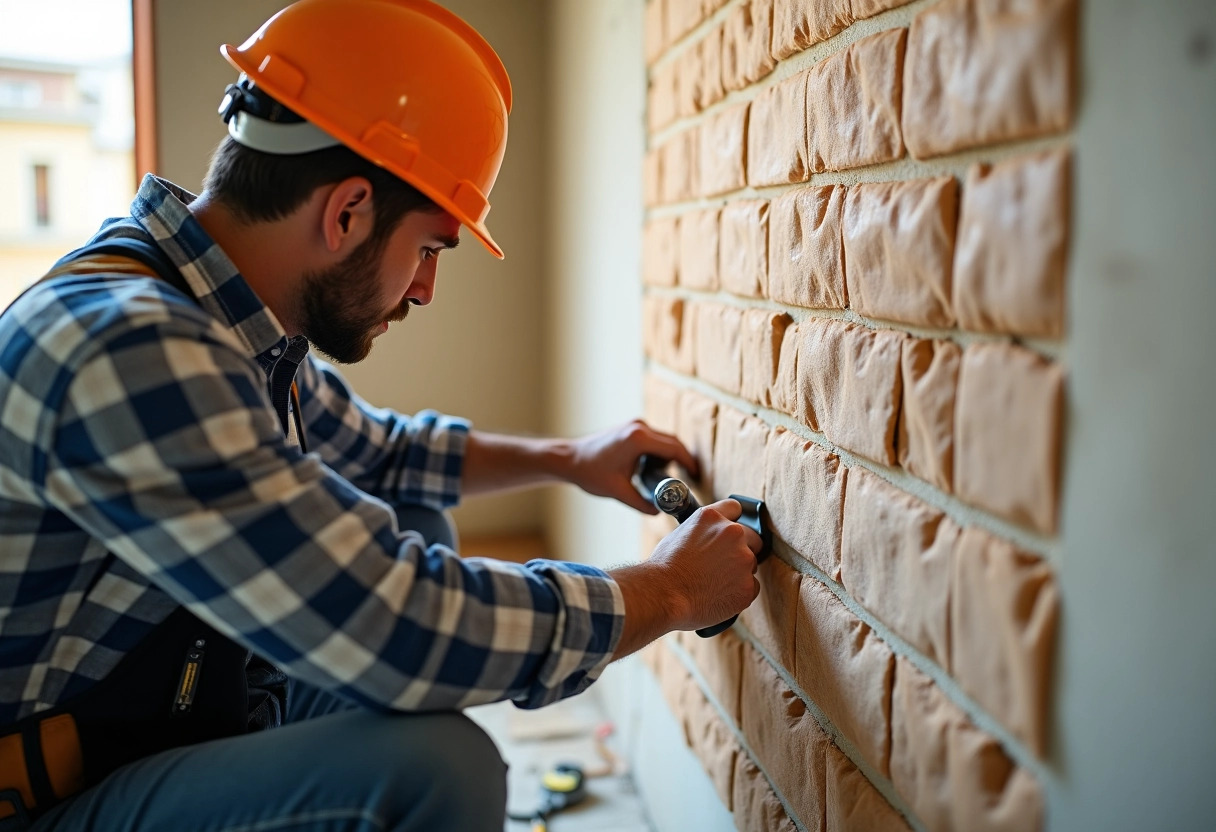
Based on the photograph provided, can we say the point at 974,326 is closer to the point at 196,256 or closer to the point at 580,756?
the point at 196,256

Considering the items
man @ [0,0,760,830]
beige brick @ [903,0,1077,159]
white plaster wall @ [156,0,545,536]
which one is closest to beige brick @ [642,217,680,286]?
man @ [0,0,760,830]

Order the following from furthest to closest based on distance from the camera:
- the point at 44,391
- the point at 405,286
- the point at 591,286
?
the point at 591,286
the point at 405,286
the point at 44,391

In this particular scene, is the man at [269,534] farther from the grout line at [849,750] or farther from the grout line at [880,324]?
the grout line at [880,324]

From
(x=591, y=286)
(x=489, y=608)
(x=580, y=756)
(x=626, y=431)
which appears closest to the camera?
(x=489, y=608)

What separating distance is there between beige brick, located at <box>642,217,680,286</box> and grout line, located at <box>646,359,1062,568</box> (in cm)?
37

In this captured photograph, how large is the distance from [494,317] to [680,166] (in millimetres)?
1682

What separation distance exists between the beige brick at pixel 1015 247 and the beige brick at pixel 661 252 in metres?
0.93

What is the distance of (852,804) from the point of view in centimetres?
107

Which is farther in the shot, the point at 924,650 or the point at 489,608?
the point at 489,608

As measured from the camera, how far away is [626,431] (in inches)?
66.1

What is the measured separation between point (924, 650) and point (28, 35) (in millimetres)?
3428

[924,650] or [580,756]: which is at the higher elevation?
[924,650]

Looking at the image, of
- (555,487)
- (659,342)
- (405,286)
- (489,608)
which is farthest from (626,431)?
(555,487)

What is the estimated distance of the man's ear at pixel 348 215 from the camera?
1.20 metres
